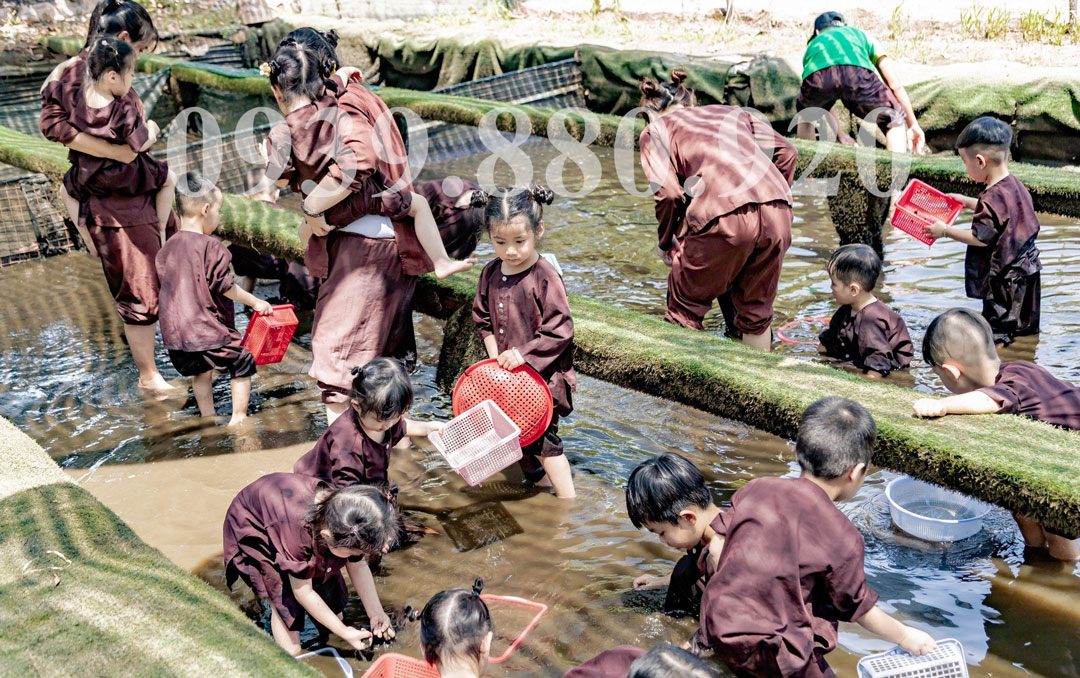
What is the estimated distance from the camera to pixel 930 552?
3496mm

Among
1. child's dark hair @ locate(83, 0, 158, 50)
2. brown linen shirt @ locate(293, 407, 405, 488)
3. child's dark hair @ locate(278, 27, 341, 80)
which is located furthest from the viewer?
child's dark hair @ locate(83, 0, 158, 50)

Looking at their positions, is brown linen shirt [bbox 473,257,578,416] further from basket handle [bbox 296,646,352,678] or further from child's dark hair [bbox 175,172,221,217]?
child's dark hair [bbox 175,172,221,217]

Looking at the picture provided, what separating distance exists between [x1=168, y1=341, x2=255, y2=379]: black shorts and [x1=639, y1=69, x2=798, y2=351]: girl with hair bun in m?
2.08

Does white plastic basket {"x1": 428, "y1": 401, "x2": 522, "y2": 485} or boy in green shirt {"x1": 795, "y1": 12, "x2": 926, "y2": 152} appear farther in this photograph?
boy in green shirt {"x1": 795, "y1": 12, "x2": 926, "y2": 152}

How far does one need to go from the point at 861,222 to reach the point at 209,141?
16.3 feet

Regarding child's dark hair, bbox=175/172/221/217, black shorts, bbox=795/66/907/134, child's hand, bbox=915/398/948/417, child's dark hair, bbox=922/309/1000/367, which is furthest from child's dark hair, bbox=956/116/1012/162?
child's dark hair, bbox=175/172/221/217

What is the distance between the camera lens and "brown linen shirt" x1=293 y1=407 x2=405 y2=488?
128 inches

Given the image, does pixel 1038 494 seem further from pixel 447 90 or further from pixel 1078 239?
pixel 447 90

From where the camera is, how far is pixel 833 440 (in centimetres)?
261

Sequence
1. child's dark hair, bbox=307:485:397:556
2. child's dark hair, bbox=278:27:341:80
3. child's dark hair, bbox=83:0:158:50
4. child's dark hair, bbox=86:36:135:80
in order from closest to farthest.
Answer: child's dark hair, bbox=307:485:397:556 < child's dark hair, bbox=278:27:341:80 < child's dark hair, bbox=86:36:135:80 < child's dark hair, bbox=83:0:158:50

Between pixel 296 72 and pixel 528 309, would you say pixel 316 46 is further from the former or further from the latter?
pixel 528 309

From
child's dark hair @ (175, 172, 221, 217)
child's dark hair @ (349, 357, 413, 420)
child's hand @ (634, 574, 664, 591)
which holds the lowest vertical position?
child's hand @ (634, 574, 664, 591)

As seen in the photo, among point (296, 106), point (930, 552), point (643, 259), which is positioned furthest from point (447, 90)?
point (930, 552)

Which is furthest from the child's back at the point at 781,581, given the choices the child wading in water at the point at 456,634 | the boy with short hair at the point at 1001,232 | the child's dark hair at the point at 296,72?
the boy with short hair at the point at 1001,232
